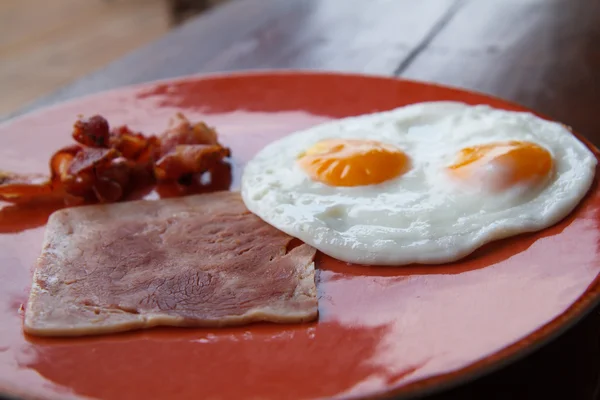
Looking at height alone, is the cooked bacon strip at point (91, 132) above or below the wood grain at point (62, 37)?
above

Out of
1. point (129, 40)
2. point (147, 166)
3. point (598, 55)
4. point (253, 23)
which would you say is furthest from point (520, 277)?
point (129, 40)

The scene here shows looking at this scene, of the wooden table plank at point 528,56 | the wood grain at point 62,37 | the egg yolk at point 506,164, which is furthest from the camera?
the wood grain at point 62,37

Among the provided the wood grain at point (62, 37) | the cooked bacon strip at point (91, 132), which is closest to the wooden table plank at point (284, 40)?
the cooked bacon strip at point (91, 132)

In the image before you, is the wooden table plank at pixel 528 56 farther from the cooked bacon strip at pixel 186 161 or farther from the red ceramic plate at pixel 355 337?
the cooked bacon strip at pixel 186 161

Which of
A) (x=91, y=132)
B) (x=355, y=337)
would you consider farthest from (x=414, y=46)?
(x=355, y=337)

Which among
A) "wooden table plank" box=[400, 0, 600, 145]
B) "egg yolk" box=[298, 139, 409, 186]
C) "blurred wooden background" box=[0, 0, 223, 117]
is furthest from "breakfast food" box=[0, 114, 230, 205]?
"blurred wooden background" box=[0, 0, 223, 117]

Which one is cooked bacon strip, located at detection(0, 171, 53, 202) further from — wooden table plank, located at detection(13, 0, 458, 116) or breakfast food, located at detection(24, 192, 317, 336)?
wooden table plank, located at detection(13, 0, 458, 116)
